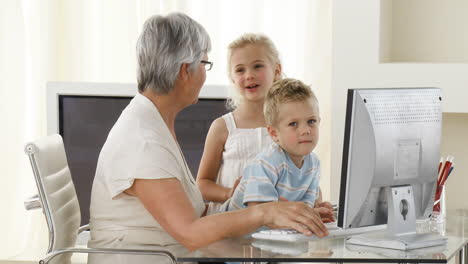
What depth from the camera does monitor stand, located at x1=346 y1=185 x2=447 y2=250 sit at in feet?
6.64

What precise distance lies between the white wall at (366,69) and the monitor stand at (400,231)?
2.91 ft

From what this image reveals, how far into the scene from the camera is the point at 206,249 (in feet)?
6.58

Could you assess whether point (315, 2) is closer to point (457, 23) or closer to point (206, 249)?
point (457, 23)

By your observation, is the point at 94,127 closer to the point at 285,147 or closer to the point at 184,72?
the point at 184,72

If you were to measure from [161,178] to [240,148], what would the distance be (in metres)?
0.73

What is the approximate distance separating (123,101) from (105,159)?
92cm

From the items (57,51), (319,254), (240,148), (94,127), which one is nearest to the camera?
(319,254)

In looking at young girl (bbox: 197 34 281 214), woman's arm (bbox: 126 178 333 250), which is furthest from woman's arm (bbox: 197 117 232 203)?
woman's arm (bbox: 126 178 333 250)

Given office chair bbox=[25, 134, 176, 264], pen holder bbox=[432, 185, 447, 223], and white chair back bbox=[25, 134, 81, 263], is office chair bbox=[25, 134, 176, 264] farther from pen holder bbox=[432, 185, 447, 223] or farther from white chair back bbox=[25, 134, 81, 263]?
pen holder bbox=[432, 185, 447, 223]

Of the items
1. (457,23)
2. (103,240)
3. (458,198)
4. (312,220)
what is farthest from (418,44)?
(103,240)

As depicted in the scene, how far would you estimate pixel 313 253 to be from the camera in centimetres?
194

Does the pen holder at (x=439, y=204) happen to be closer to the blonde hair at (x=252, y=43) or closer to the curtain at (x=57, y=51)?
the blonde hair at (x=252, y=43)

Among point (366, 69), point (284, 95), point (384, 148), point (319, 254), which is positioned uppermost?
→ point (366, 69)

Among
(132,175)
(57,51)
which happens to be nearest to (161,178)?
(132,175)
